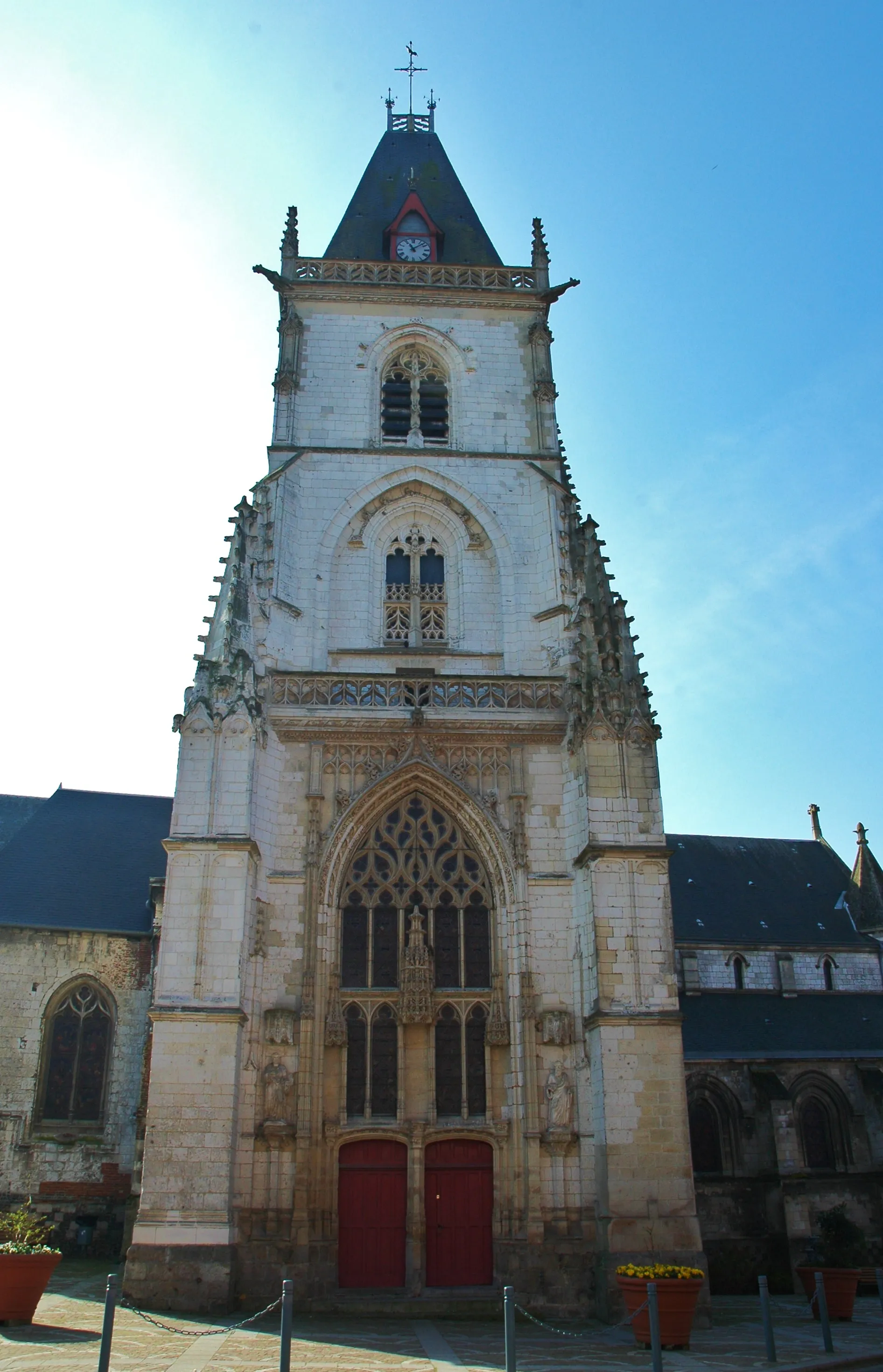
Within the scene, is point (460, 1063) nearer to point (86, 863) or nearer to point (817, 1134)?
point (86, 863)

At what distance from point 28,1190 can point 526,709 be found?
40.0 feet

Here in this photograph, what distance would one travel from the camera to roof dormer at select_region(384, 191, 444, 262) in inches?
886

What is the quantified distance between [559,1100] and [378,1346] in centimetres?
436

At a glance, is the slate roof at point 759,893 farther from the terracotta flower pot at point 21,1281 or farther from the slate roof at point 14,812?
the terracotta flower pot at point 21,1281

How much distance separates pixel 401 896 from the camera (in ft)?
50.1

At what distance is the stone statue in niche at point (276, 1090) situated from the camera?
13555mm

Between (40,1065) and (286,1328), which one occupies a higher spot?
(40,1065)

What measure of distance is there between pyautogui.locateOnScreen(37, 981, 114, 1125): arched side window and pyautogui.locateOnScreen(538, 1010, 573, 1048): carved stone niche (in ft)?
31.2

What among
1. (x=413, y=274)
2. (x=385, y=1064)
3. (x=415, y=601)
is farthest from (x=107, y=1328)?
(x=413, y=274)

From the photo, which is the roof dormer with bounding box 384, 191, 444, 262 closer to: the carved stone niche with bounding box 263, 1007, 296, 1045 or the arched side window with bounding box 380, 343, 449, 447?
the arched side window with bounding box 380, 343, 449, 447

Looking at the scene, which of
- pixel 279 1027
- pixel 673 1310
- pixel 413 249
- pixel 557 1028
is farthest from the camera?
pixel 413 249

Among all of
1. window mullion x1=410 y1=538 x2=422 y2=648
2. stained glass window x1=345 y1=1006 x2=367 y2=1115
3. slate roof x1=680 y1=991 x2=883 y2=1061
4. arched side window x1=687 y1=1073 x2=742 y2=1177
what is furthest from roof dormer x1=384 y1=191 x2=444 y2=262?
arched side window x1=687 y1=1073 x2=742 y2=1177

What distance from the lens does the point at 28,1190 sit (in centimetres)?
1838

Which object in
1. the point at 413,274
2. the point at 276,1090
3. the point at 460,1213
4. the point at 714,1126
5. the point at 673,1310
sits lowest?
the point at 673,1310
